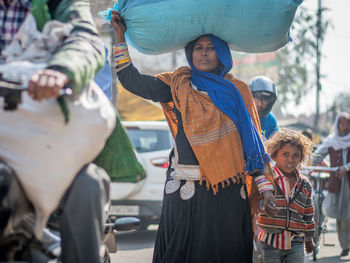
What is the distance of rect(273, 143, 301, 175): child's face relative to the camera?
5348 millimetres

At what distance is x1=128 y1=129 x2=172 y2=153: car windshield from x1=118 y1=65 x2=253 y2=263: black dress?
5.03 meters

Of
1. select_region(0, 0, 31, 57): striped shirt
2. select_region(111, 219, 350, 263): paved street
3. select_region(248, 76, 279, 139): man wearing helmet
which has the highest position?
select_region(0, 0, 31, 57): striped shirt

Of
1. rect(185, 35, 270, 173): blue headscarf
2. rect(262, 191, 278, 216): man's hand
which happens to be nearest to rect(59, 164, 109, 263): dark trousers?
rect(185, 35, 270, 173): blue headscarf

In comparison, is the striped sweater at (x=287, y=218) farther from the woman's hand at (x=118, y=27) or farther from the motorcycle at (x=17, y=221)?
the motorcycle at (x=17, y=221)

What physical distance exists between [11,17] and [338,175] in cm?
728

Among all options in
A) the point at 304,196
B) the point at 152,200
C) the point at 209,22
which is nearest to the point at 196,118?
the point at 209,22

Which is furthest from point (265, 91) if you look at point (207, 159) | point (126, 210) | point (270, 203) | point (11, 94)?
point (11, 94)

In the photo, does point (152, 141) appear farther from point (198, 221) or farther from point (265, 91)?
point (198, 221)

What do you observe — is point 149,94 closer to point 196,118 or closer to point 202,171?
point 196,118

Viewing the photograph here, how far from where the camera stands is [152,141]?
31.3ft

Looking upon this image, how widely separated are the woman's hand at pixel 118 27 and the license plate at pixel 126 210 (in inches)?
199

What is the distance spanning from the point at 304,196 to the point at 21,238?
10.9 ft

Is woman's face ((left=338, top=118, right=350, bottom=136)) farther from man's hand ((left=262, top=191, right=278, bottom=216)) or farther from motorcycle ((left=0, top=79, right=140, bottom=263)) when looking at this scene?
motorcycle ((left=0, top=79, right=140, bottom=263))

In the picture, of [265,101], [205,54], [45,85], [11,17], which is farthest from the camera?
[265,101]
